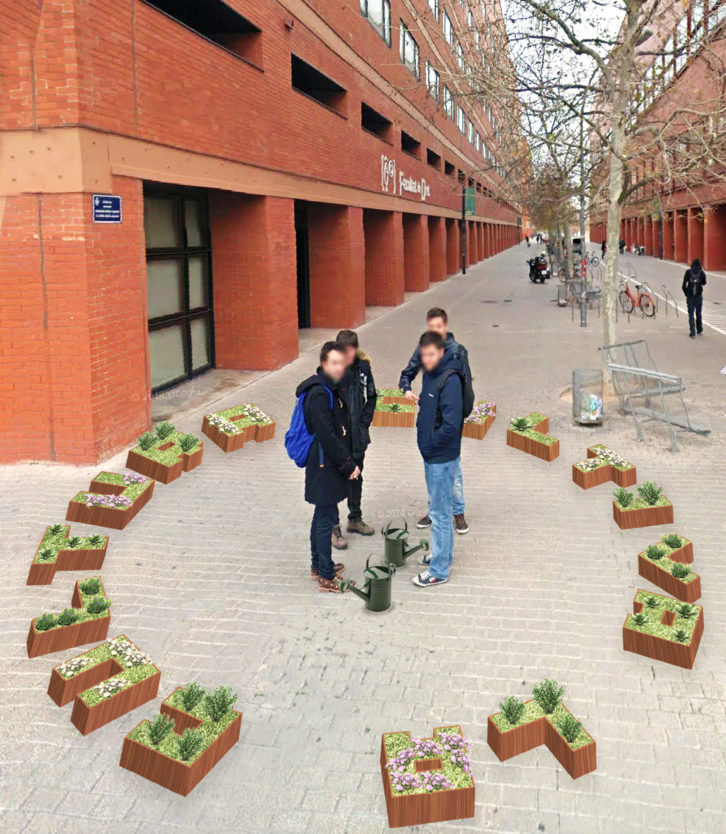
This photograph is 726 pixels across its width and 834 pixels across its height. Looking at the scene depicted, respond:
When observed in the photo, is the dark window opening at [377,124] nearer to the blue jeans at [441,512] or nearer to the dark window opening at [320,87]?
the dark window opening at [320,87]

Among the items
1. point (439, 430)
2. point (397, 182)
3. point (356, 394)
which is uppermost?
point (397, 182)

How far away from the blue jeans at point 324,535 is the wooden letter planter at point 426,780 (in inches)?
78.1

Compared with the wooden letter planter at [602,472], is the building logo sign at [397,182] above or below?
above

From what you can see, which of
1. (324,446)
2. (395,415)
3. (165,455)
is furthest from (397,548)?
(395,415)

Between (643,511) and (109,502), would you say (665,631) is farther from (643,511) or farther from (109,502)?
(109,502)

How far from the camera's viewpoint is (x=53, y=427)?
29.3ft

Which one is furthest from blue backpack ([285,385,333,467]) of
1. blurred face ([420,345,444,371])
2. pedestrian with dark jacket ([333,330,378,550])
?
blurred face ([420,345,444,371])

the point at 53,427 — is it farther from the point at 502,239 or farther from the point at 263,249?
the point at 502,239

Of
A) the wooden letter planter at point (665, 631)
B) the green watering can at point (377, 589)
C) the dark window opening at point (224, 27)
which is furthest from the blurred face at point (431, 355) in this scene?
the dark window opening at point (224, 27)

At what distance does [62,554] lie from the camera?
6207 millimetres

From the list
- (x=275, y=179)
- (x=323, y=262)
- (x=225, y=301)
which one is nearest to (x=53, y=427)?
(x=225, y=301)

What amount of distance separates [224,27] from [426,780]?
13131 millimetres

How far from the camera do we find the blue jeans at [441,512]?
18.9 ft

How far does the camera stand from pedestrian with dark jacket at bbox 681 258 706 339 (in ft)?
58.0
